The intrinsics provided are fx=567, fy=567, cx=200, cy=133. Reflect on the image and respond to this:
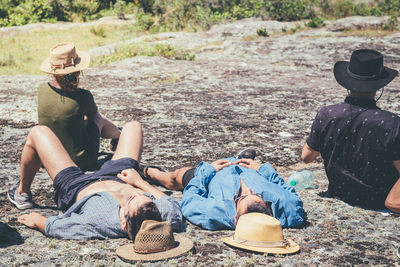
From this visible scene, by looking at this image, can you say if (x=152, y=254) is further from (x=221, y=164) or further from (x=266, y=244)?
(x=221, y=164)

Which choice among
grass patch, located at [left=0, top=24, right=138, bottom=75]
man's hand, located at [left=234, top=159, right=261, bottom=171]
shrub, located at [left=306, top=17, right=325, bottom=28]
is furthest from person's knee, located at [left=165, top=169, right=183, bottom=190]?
shrub, located at [left=306, top=17, right=325, bottom=28]

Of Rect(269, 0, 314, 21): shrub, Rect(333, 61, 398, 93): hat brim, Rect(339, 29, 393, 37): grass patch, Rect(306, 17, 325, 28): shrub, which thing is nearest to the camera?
Rect(333, 61, 398, 93): hat brim

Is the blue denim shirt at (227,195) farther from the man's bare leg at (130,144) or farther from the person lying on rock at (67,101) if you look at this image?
the person lying on rock at (67,101)

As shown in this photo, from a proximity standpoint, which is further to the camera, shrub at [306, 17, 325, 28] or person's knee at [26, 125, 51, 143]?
shrub at [306, 17, 325, 28]

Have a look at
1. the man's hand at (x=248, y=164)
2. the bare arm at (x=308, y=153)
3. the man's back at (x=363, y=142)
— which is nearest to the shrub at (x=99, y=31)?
the man's hand at (x=248, y=164)

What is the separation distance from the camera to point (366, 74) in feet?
13.8

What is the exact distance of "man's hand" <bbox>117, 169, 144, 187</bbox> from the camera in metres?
4.36

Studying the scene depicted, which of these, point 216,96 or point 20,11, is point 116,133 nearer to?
point 216,96

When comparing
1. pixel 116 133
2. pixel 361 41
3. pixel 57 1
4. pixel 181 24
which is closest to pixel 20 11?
pixel 57 1

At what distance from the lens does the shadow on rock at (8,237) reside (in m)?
3.70

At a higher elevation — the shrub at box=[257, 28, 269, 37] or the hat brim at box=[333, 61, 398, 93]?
the hat brim at box=[333, 61, 398, 93]

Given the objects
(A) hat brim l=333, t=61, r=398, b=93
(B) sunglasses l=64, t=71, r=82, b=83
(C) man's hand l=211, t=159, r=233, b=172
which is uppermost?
(A) hat brim l=333, t=61, r=398, b=93

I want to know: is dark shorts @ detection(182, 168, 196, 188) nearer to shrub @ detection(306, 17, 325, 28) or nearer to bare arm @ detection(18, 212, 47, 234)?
bare arm @ detection(18, 212, 47, 234)

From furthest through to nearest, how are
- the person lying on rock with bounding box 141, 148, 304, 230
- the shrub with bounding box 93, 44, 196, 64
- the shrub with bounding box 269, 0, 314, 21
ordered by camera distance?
the shrub with bounding box 269, 0, 314, 21 → the shrub with bounding box 93, 44, 196, 64 → the person lying on rock with bounding box 141, 148, 304, 230
